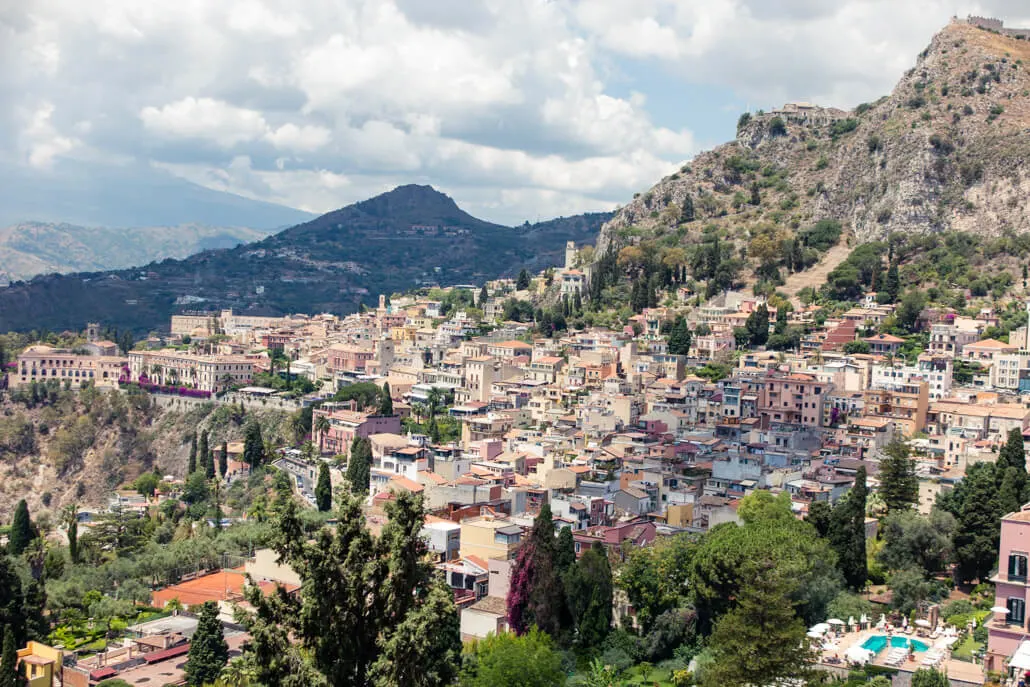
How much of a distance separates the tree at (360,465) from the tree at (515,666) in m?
16.8

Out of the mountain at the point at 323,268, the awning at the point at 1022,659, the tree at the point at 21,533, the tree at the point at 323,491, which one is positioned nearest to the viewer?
the awning at the point at 1022,659

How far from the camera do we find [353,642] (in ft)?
41.1

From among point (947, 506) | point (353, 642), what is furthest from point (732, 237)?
point (353, 642)

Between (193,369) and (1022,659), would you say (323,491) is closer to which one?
(1022,659)

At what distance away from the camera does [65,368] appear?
70.8 meters

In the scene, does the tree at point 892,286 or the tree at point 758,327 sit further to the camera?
the tree at point 892,286

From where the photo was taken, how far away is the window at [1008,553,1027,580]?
73.3 feet

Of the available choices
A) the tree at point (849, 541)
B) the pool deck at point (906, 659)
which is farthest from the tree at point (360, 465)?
the pool deck at point (906, 659)

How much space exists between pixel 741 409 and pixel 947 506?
1575 cm

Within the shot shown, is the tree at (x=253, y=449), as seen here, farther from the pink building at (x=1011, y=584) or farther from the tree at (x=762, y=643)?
the pink building at (x=1011, y=584)

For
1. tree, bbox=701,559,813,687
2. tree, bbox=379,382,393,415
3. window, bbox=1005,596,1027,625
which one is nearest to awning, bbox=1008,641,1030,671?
window, bbox=1005,596,1027,625

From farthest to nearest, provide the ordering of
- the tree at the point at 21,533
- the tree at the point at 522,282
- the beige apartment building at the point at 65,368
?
1. the tree at the point at 522,282
2. the beige apartment building at the point at 65,368
3. the tree at the point at 21,533

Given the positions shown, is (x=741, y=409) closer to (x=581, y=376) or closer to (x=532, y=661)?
(x=581, y=376)

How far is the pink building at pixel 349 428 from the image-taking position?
49.4m
